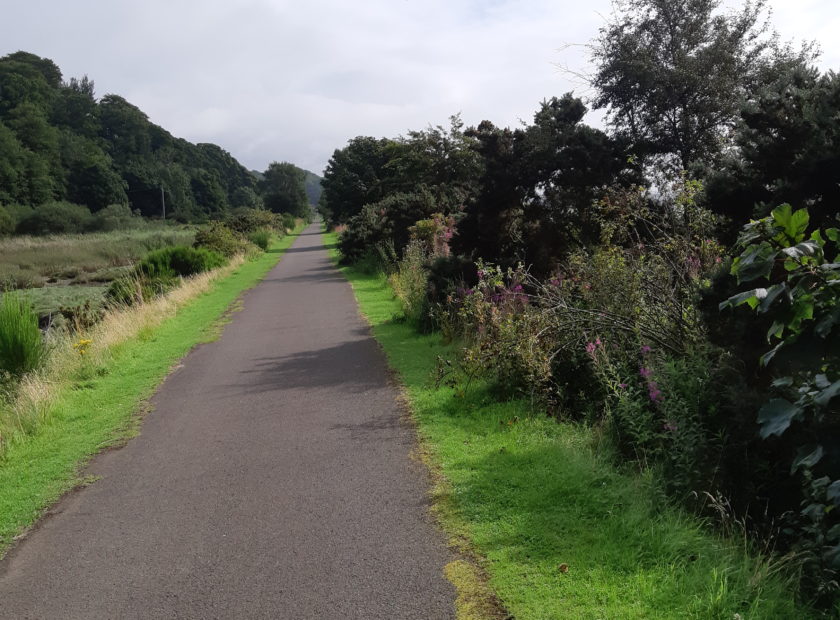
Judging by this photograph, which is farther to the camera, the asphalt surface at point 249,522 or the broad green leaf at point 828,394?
the asphalt surface at point 249,522

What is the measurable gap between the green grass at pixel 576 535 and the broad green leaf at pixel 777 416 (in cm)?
131

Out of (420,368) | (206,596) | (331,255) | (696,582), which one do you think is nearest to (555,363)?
(420,368)

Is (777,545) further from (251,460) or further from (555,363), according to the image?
(251,460)

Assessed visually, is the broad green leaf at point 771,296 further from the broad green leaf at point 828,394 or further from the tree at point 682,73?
the tree at point 682,73

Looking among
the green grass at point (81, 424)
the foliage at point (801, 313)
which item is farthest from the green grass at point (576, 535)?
the green grass at point (81, 424)

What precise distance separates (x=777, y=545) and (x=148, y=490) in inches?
172

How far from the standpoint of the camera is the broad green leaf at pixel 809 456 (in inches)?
79.1

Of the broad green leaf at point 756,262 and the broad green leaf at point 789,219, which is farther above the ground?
the broad green leaf at point 789,219

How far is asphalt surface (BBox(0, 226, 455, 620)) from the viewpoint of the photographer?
350 cm

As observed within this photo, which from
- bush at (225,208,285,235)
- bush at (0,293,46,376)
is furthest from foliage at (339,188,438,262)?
bush at (225,208,285,235)

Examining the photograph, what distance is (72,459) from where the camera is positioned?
6023 mm

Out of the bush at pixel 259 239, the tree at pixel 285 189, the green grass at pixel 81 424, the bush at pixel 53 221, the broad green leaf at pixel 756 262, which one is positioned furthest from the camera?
the tree at pixel 285 189

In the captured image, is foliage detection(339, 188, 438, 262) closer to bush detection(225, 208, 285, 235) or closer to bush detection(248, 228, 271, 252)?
bush detection(225, 208, 285, 235)

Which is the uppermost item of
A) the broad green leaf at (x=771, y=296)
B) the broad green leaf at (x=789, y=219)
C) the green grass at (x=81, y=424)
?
the broad green leaf at (x=789, y=219)
